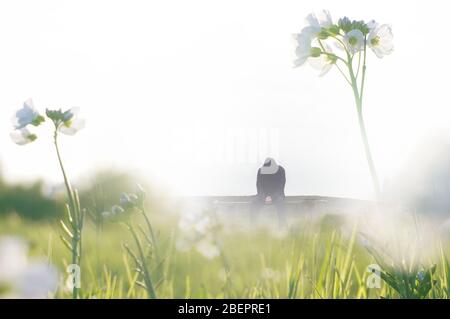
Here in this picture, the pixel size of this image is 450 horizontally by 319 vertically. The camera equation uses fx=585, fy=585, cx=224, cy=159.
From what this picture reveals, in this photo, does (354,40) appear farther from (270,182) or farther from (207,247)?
(207,247)

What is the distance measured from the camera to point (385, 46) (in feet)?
3.16

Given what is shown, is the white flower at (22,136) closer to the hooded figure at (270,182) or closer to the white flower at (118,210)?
the white flower at (118,210)

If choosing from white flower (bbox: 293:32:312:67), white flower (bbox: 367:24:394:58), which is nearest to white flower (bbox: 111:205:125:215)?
white flower (bbox: 293:32:312:67)

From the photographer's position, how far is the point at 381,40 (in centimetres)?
96

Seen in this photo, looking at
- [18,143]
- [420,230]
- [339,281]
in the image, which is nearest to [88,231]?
[18,143]

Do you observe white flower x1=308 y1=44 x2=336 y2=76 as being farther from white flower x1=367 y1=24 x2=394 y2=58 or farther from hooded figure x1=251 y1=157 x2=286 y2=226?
hooded figure x1=251 y1=157 x2=286 y2=226

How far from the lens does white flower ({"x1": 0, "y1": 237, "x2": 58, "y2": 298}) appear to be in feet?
2.21

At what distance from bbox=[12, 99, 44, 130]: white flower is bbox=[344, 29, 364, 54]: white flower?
0.55 m

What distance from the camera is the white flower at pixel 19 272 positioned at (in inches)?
26.5

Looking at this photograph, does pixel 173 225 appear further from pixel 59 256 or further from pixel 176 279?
pixel 59 256

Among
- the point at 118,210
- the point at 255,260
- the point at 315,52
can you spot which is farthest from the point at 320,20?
the point at 255,260

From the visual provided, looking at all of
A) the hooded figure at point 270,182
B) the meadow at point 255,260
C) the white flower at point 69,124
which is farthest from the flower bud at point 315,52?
the white flower at point 69,124

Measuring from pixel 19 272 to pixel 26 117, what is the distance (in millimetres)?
425

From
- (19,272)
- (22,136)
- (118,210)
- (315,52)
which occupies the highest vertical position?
(315,52)
